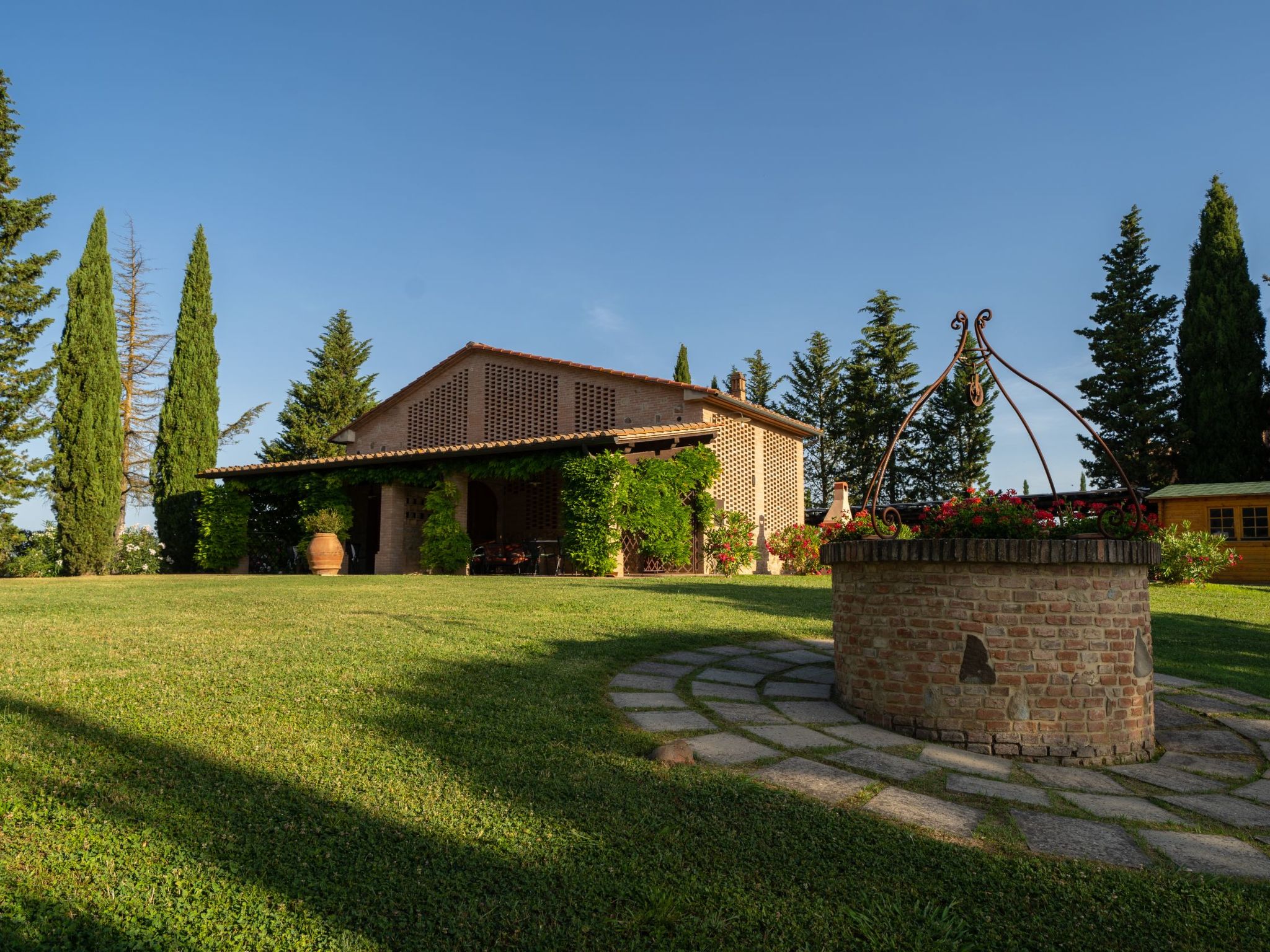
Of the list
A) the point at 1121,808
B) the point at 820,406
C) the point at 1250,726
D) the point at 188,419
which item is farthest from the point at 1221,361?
the point at 188,419

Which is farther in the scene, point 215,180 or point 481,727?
point 215,180

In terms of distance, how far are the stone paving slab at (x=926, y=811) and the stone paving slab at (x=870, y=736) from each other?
668 mm

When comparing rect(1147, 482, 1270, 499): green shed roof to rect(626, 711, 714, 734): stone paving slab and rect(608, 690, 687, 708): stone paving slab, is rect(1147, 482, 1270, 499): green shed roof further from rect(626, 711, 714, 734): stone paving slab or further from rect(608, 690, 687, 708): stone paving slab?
rect(626, 711, 714, 734): stone paving slab

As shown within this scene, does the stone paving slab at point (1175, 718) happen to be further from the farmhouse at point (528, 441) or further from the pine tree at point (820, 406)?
the pine tree at point (820, 406)

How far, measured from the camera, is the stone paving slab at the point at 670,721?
341 centimetres

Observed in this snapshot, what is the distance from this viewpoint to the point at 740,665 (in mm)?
5152

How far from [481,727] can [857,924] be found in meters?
2.00

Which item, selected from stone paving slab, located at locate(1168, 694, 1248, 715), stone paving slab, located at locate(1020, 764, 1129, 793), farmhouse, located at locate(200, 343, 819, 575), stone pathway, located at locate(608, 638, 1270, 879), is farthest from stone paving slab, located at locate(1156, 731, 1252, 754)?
farmhouse, located at locate(200, 343, 819, 575)

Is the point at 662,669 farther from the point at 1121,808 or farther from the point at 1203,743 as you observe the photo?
the point at 1203,743

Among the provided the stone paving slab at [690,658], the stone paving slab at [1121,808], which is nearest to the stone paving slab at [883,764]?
the stone paving slab at [1121,808]

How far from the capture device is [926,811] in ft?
8.26

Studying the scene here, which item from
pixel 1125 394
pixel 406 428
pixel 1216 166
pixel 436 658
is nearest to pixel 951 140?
pixel 436 658

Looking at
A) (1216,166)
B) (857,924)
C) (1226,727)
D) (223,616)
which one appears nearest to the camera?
(857,924)

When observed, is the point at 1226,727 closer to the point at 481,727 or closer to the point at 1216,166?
the point at 481,727
